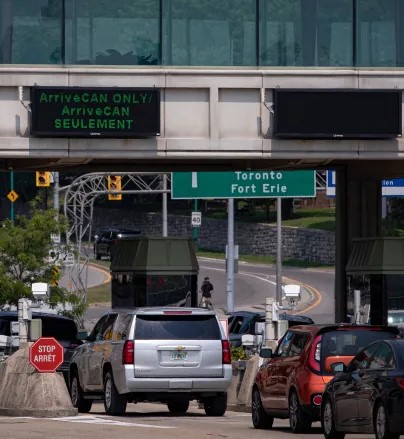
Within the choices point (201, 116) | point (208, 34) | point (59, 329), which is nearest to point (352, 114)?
point (201, 116)

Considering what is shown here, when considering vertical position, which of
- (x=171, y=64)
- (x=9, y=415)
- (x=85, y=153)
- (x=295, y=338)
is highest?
(x=171, y=64)

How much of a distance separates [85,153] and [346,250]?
8.72m

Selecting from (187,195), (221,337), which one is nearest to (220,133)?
(221,337)

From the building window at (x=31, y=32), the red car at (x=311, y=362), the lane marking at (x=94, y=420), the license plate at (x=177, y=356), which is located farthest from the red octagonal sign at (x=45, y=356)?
the building window at (x=31, y=32)

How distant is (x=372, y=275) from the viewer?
1282 inches

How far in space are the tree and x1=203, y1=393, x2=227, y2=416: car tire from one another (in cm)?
1963

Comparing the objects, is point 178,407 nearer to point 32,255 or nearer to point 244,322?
point 244,322

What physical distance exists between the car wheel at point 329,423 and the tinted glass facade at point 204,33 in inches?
458

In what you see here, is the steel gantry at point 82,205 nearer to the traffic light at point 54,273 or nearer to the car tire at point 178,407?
the traffic light at point 54,273

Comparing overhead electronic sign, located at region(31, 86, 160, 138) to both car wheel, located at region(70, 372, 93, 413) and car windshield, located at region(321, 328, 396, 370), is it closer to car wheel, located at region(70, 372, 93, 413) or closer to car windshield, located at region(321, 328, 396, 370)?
car wheel, located at region(70, 372, 93, 413)

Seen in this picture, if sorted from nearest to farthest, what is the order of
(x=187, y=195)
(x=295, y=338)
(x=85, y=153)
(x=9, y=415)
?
(x=295, y=338), (x=9, y=415), (x=85, y=153), (x=187, y=195)

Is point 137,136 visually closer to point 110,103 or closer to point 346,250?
point 110,103

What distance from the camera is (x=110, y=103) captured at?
28.3 m

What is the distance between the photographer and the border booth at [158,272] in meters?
34.2
